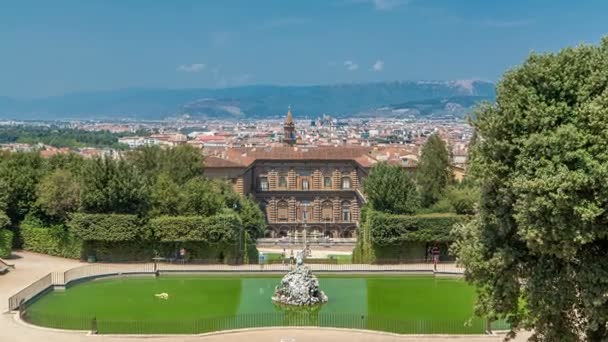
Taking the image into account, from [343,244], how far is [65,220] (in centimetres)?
2911

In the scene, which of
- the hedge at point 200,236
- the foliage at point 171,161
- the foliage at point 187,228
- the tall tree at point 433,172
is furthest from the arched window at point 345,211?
the foliage at point 187,228

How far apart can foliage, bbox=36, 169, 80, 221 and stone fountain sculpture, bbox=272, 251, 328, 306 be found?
56.6 ft

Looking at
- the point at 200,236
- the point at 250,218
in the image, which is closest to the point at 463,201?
the point at 200,236

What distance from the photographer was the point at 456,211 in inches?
1965

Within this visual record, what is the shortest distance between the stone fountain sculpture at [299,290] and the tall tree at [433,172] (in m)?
23.7

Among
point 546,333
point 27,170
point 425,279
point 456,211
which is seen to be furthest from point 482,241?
point 27,170

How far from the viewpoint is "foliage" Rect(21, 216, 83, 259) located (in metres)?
45.8

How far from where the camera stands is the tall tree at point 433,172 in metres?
57.4

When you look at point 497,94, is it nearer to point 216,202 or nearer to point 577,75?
point 577,75

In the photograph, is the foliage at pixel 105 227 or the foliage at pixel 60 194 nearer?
the foliage at pixel 105 227

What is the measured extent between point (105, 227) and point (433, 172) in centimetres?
2600

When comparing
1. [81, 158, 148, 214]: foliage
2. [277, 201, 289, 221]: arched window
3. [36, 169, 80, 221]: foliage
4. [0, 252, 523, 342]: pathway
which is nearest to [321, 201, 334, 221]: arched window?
[277, 201, 289, 221]: arched window

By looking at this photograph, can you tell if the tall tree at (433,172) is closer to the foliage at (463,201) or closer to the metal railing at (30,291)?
the foliage at (463,201)

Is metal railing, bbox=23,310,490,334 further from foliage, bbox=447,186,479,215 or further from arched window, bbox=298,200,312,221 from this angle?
arched window, bbox=298,200,312,221
